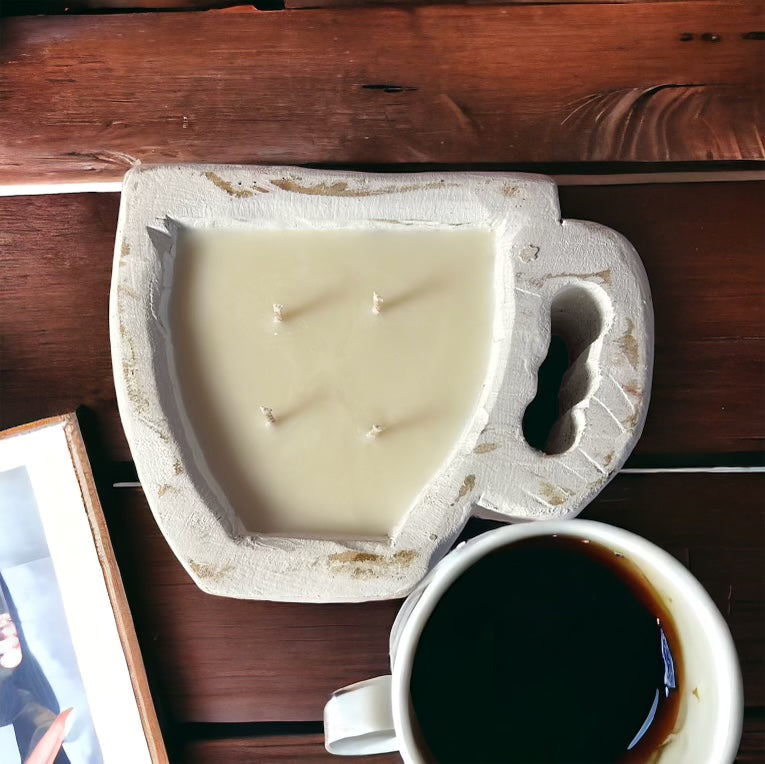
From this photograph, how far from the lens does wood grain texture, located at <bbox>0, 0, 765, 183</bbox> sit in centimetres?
38

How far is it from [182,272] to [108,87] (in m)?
0.14

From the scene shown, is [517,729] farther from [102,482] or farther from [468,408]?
[102,482]

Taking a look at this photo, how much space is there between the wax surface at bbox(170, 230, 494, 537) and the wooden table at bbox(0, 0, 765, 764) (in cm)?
7

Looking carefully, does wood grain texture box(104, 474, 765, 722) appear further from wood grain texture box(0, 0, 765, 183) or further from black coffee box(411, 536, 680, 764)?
wood grain texture box(0, 0, 765, 183)

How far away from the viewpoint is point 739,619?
37cm

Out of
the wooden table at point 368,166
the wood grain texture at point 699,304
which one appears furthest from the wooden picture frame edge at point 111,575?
the wood grain texture at point 699,304

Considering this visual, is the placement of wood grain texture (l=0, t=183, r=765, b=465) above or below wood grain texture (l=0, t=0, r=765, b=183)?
below

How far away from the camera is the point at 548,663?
1.01 feet

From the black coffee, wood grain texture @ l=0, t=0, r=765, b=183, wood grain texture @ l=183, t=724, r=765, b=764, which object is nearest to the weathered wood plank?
wood grain texture @ l=183, t=724, r=765, b=764

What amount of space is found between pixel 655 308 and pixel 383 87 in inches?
7.9

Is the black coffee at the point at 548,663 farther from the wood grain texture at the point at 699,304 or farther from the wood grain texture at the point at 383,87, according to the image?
the wood grain texture at the point at 383,87

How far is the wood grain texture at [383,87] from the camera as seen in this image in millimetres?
378

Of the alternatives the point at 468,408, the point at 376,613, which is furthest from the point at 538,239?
the point at 376,613

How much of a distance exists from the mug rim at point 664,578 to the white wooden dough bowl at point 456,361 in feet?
0.16
